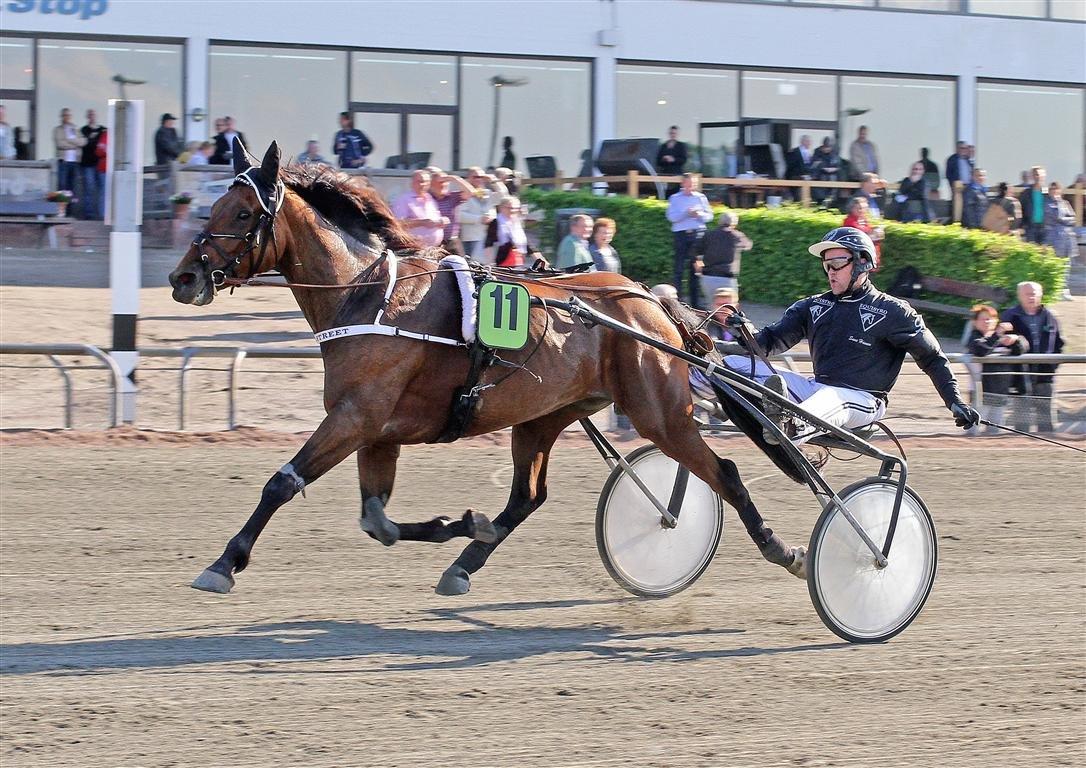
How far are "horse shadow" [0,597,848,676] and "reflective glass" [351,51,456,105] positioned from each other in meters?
→ 14.6

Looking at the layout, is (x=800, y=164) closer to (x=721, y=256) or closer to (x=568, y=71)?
(x=568, y=71)

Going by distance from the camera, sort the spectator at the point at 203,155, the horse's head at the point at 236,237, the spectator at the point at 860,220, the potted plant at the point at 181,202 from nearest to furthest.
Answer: the horse's head at the point at 236,237 → the spectator at the point at 860,220 → the potted plant at the point at 181,202 → the spectator at the point at 203,155

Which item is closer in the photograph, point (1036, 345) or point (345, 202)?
point (345, 202)

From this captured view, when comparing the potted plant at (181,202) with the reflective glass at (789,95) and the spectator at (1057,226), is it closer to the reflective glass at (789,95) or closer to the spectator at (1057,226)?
the reflective glass at (789,95)

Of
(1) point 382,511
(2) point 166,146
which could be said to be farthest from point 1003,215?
(1) point 382,511

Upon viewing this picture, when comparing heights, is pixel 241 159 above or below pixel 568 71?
below

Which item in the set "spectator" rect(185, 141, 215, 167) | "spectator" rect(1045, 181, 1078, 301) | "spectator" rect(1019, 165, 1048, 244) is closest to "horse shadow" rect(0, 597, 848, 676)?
"spectator" rect(185, 141, 215, 167)

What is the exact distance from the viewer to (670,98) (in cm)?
2084

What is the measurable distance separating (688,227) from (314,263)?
26.9 feet

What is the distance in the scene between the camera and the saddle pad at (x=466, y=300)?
5.59 meters

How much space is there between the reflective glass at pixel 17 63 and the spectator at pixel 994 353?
13.0 metres

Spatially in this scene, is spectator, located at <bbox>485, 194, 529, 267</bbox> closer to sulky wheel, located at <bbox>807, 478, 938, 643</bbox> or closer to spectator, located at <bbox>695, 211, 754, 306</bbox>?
spectator, located at <bbox>695, 211, 754, 306</bbox>

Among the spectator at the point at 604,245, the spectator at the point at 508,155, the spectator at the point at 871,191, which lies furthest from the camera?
the spectator at the point at 508,155

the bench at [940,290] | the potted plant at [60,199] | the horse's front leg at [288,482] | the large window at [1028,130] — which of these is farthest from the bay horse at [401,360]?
the large window at [1028,130]
